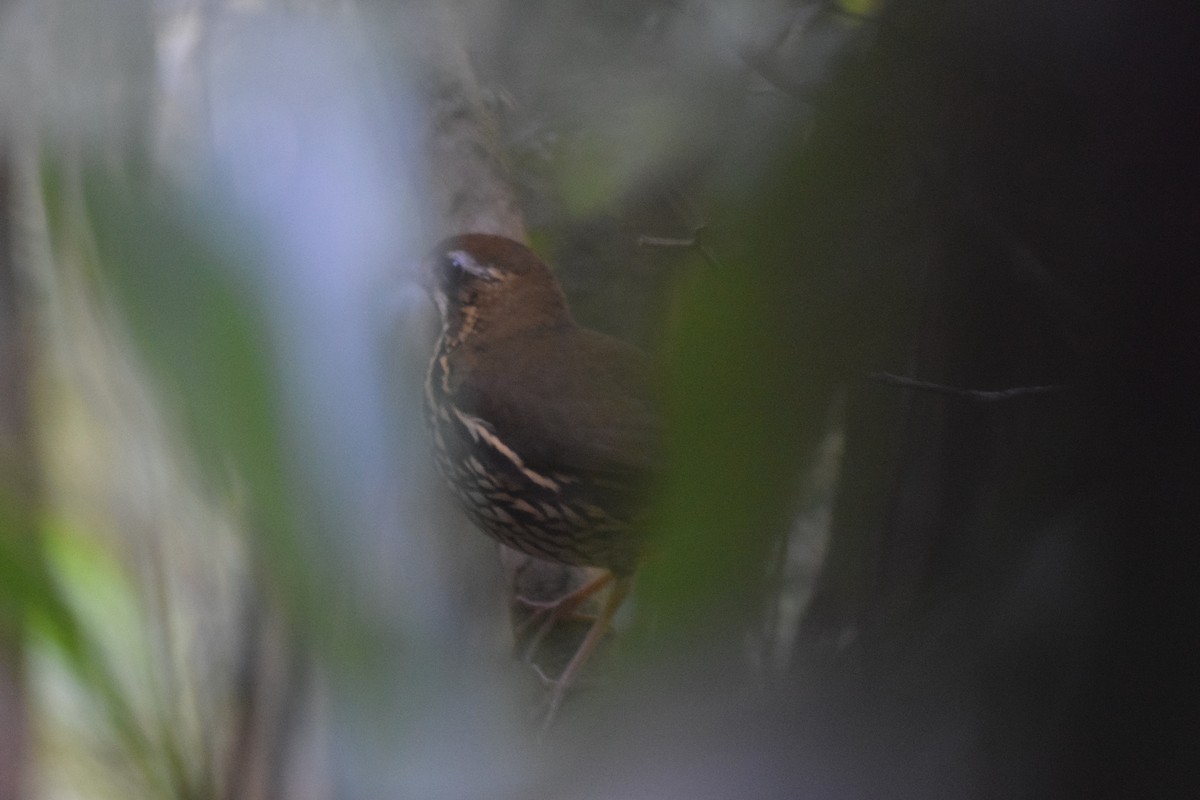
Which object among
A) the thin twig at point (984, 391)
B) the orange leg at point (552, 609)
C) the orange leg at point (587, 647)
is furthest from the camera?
the orange leg at point (552, 609)

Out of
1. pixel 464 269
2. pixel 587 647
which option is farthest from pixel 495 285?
pixel 587 647

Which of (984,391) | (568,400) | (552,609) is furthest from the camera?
(552,609)

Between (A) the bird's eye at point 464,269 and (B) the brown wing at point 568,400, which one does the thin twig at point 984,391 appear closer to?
(B) the brown wing at point 568,400

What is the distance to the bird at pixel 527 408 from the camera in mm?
444

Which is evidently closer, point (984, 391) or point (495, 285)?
point (984, 391)

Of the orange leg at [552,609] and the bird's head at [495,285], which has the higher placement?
the bird's head at [495,285]

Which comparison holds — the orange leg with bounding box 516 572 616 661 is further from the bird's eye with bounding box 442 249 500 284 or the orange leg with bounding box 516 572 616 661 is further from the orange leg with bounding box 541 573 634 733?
the bird's eye with bounding box 442 249 500 284

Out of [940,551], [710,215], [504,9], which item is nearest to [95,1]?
[504,9]

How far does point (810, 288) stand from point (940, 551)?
0.10 m

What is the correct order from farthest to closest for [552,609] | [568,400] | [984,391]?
[552,609] < [568,400] < [984,391]

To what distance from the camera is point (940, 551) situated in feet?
1.07

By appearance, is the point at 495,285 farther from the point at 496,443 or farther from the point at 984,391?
the point at 984,391

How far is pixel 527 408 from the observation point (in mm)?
521

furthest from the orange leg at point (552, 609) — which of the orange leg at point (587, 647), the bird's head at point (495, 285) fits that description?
the bird's head at point (495, 285)
